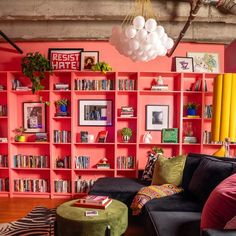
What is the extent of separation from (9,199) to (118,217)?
9.13ft

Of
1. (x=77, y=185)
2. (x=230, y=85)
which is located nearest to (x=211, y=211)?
(x=230, y=85)

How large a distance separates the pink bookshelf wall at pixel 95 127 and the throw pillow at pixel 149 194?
1315mm

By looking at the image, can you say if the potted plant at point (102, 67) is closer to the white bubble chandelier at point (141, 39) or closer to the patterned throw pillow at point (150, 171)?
the white bubble chandelier at point (141, 39)

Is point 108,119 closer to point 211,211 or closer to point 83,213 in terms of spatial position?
point 83,213

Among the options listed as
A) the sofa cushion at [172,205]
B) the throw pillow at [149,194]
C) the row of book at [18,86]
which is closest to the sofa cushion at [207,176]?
the sofa cushion at [172,205]

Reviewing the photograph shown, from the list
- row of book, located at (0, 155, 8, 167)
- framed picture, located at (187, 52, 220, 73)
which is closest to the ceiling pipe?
framed picture, located at (187, 52, 220, 73)

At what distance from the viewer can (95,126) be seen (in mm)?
4629

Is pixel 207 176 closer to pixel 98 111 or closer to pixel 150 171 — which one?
pixel 150 171

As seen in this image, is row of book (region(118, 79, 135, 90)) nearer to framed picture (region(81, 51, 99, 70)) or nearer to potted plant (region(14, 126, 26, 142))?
framed picture (region(81, 51, 99, 70))

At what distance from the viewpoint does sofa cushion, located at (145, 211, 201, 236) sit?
2.09 m

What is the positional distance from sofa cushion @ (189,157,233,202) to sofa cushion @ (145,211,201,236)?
1.02 feet

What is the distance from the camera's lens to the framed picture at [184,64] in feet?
14.8

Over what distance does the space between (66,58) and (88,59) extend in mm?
410

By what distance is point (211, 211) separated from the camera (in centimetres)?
191
